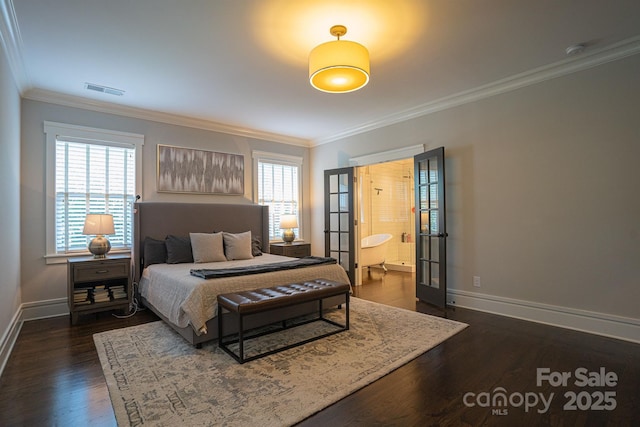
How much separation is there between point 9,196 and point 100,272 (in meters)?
1.20

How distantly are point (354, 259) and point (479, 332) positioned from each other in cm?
263

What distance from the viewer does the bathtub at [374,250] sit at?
639cm

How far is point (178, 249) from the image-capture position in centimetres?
434

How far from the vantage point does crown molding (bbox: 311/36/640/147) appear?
9.95ft

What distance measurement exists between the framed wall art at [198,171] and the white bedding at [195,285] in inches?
55.3

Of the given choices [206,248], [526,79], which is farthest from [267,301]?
[526,79]

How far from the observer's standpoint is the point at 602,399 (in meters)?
2.08

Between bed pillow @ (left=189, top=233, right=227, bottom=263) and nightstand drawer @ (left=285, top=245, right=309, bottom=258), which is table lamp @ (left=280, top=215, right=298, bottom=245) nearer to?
nightstand drawer @ (left=285, top=245, right=309, bottom=258)

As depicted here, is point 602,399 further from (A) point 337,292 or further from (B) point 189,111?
(B) point 189,111

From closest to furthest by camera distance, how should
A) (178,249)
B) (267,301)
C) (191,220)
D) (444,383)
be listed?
(444,383) < (267,301) < (178,249) < (191,220)

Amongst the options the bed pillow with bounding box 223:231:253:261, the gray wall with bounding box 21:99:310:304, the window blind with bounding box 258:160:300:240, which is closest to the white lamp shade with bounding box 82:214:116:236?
the gray wall with bounding box 21:99:310:304

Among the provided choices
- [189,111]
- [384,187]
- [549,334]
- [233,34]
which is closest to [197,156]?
[189,111]

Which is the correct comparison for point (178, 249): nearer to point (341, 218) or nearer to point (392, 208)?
point (341, 218)

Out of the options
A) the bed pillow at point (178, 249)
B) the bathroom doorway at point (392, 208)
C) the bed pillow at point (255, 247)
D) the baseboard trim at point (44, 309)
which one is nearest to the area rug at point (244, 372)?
the bed pillow at point (178, 249)
